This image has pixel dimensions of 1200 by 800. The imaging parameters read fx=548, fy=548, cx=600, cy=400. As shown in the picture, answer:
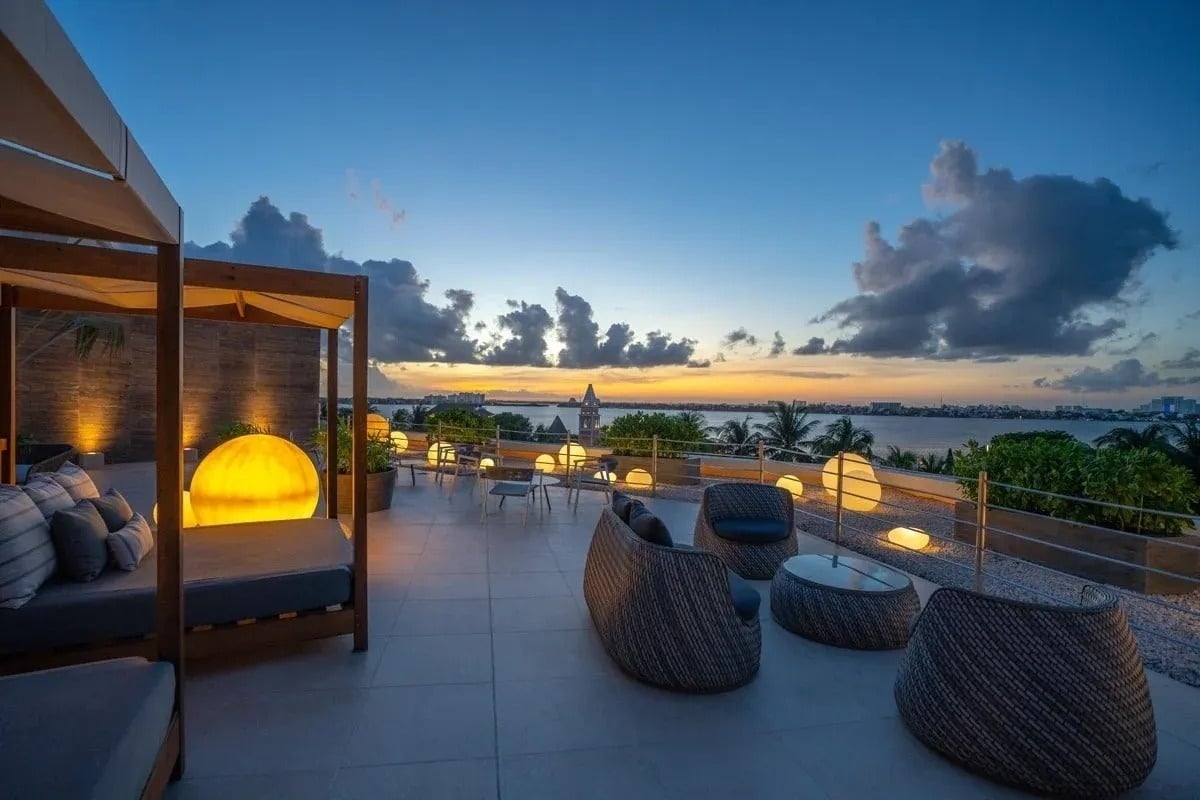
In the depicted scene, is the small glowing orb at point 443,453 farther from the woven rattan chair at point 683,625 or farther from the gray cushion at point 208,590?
the woven rattan chair at point 683,625

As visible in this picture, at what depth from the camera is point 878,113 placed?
7125 millimetres

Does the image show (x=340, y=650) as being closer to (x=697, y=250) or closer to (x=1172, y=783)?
(x=1172, y=783)

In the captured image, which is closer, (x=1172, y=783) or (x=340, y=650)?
(x=1172, y=783)

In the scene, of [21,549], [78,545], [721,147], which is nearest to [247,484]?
[78,545]

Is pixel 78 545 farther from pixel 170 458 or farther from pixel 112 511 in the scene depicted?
pixel 170 458

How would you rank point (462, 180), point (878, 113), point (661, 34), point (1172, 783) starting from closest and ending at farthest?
point (1172, 783) → point (661, 34) → point (878, 113) → point (462, 180)

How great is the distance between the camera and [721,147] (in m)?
8.04

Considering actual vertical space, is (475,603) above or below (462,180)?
below

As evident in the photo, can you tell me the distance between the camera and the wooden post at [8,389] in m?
3.87

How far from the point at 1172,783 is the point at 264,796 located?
325cm

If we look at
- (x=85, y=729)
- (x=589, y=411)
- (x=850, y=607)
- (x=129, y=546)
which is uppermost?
(x=589, y=411)

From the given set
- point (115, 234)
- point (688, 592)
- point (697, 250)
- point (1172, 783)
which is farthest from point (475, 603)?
point (697, 250)

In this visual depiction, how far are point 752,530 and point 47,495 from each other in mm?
4383

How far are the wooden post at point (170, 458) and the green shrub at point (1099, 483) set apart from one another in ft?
21.7
